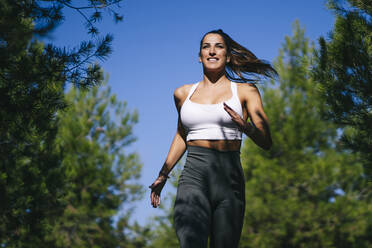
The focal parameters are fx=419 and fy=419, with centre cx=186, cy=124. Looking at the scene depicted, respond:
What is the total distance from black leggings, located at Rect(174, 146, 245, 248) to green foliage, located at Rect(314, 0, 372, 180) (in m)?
4.47

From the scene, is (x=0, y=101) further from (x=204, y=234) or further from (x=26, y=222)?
(x=26, y=222)

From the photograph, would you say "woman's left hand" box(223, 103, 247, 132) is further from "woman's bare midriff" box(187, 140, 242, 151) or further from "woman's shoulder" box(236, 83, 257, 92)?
"woman's shoulder" box(236, 83, 257, 92)

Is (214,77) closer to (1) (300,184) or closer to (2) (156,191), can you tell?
(2) (156,191)

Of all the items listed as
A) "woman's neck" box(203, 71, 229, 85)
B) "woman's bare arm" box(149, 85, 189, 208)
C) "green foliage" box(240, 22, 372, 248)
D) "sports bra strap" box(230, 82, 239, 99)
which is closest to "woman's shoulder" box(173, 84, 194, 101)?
"woman's bare arm" box(149, 85, 189, 208)

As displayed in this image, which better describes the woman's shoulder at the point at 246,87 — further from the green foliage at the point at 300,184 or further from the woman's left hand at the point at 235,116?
the green foliage at the point at 300,184

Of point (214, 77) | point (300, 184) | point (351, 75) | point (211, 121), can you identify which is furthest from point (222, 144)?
point (300, 184)

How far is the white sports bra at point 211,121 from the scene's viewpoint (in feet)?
8.93

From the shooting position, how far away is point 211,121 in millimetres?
2748

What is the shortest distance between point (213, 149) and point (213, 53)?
76cm

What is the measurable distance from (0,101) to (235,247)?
3322 mm

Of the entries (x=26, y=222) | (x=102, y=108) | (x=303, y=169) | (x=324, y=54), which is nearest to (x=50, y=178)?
(x=26, y=222)

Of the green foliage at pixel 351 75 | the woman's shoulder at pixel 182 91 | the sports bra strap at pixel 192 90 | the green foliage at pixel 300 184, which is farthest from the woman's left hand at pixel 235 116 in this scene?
the green foliage at pixel 300 184

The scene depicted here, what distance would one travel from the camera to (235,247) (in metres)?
2.59

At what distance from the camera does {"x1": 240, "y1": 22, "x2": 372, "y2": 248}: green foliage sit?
15086 millimetres
